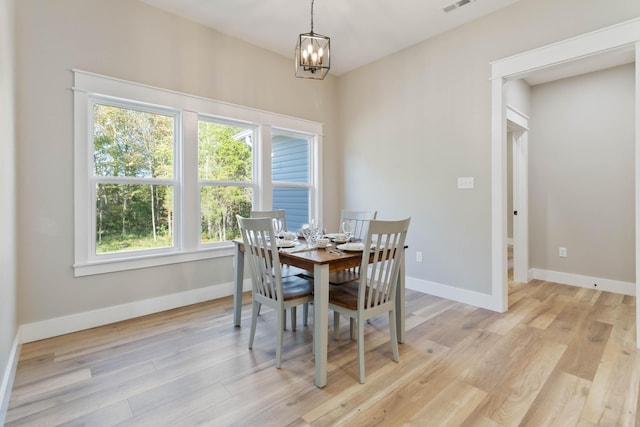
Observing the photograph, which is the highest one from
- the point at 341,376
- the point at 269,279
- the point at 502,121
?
the point at 502,121

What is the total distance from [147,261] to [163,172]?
2.98 ft

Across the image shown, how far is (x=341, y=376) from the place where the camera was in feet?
6.45

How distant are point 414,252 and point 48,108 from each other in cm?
386

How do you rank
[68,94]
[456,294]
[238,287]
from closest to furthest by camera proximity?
[68,94], [238,287], [456,294]

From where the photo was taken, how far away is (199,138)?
11.1 feet

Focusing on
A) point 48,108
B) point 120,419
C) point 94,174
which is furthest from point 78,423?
point 48,108

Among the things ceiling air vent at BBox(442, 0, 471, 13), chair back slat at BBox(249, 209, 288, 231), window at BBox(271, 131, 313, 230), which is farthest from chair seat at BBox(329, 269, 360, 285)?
ceiling air vent at BBox(442, 0, 471, 13)

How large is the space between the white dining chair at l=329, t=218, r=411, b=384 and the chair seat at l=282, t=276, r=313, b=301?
0.65 feet

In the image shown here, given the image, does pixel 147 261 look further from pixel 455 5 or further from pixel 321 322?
pixel 455 5

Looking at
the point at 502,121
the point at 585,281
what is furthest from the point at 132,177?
the point at 585,281

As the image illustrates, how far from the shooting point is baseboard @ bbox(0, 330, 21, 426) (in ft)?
5.19

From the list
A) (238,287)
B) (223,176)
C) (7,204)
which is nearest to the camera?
(7,204)

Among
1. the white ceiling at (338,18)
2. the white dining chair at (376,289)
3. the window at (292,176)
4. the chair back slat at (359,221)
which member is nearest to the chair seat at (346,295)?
→ the white dining chair at (376,289)

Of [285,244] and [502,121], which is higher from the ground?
[502,121]
